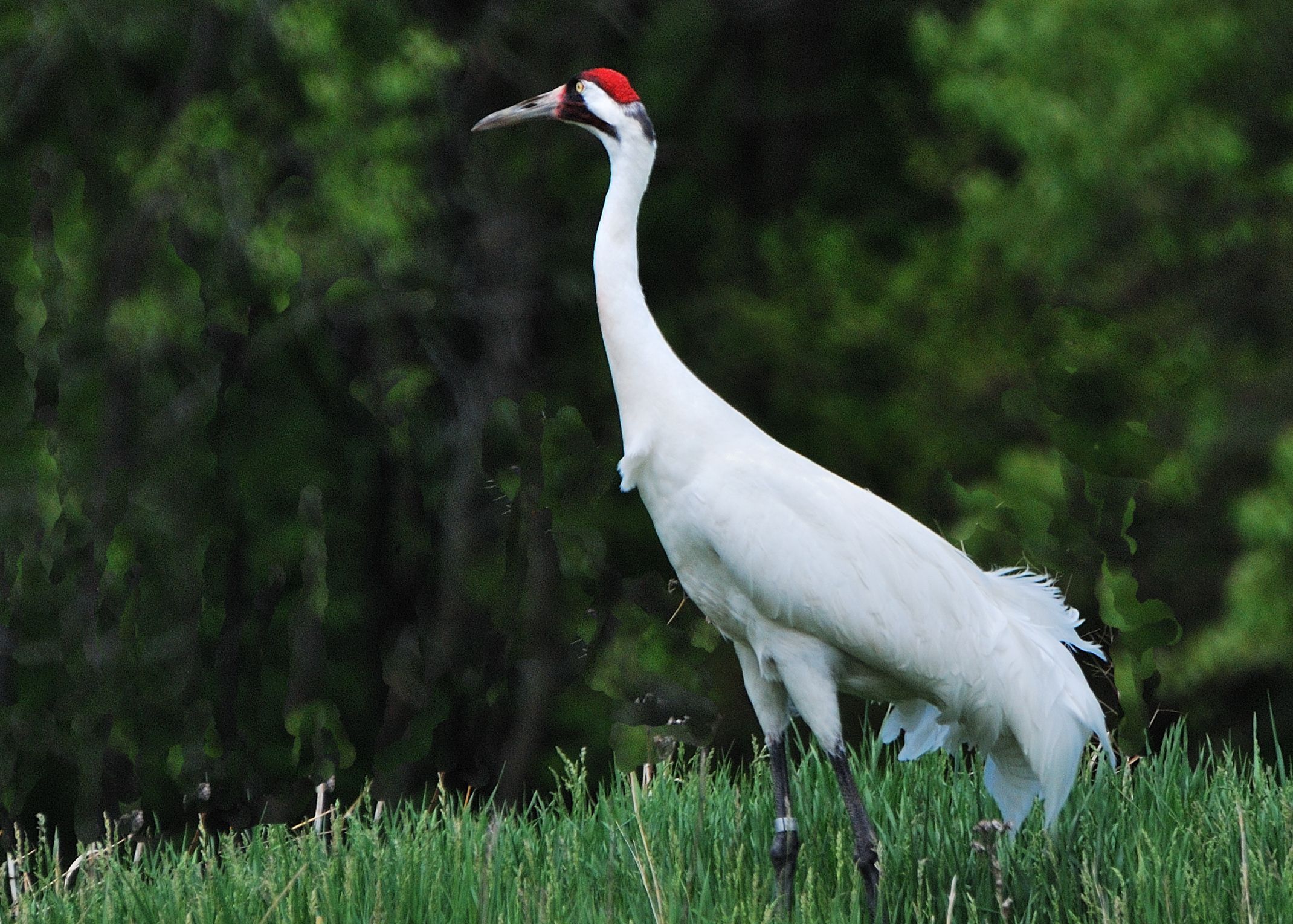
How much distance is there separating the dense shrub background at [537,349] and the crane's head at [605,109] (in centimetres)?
191

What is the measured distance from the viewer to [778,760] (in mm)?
3738

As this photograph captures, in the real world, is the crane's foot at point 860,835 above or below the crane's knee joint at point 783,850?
above

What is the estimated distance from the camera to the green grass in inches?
126

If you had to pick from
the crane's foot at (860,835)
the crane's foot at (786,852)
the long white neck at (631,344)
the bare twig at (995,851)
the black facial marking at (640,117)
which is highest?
the black facial marking at (640,117)

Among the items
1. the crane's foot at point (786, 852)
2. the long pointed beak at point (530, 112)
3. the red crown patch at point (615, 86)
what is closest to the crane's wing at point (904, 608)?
the crane's foot at point (786, 852)

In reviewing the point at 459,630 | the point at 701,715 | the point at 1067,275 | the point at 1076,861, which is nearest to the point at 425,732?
the point at 459,630

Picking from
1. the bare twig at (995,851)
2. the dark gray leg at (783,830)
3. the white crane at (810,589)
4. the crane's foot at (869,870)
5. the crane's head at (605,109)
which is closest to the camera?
the bare twig at (995,851)

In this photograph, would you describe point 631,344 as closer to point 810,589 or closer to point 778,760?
point 810,589

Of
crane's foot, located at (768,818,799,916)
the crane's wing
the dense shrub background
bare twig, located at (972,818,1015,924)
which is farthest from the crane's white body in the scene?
the dense shrub background

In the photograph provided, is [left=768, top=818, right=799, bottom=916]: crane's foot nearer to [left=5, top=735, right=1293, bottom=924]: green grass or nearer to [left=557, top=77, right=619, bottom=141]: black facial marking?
[left=5, top=735, right=1293, bottom=924]: green grass

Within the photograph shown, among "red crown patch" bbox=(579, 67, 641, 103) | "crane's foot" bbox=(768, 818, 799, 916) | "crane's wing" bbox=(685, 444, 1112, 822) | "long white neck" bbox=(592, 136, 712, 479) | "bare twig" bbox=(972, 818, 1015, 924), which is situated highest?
"red crown patch" bbox=(579, 67, 641, 103)

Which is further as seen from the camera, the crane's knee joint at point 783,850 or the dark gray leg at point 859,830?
the crane's knee joint at point 783,850

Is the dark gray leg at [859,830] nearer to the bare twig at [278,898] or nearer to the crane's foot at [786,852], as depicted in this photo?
the crane's foot at [786,852]

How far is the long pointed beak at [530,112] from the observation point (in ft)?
13.2
